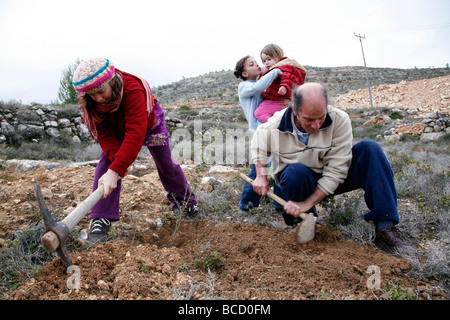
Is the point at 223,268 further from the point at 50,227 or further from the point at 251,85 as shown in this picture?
the point at 251,85

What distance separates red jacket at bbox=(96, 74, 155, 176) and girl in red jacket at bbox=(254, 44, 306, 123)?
50.5 inches

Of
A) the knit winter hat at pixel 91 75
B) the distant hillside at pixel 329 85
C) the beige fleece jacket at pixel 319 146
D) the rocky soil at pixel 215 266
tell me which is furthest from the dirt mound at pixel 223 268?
the distant hillside at pixel 329 85

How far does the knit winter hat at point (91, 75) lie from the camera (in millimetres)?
2018

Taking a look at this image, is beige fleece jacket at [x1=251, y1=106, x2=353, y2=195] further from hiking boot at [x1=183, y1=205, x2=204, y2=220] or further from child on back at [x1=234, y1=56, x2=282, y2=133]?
hiking boot at [x1=183, y1=205, x2=204, y2=220]

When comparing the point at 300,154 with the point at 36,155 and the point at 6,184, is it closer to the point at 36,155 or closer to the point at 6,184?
the point at 6,184

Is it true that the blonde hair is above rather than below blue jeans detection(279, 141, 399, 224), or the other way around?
above

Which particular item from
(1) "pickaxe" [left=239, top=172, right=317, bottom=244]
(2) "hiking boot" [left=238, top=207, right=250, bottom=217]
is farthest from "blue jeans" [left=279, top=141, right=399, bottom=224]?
(2) "hiking boot" [left=238, top=207, right=250, bottom=217]

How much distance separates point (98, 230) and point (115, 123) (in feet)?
3.02

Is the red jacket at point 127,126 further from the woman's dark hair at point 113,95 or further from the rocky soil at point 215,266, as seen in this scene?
the rocky soil at point 215,266

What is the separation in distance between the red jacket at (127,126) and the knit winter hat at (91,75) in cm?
29

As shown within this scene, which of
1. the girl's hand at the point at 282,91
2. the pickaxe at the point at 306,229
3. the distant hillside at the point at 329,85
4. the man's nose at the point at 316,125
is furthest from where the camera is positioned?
the distant hillside at the point at 329,85

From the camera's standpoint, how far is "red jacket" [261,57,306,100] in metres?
3.11

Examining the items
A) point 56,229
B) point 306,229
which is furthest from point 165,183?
Result: point 306,229

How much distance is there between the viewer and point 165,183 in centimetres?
301
